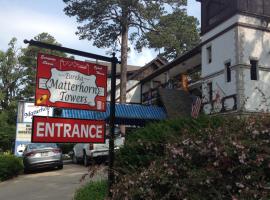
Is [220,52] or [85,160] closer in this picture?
[85,160]

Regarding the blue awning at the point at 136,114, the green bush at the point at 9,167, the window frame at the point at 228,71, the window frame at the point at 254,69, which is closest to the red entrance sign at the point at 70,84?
the green bush at the point at 9,167

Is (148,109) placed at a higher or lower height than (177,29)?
lower

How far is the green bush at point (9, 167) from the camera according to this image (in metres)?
18.3

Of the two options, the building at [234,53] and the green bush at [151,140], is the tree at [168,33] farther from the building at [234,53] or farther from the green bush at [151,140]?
the green bush at [151,140]

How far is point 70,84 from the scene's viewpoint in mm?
7684

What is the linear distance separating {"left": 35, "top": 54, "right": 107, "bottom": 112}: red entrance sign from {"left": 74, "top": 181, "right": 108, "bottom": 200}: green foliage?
99.4 inches

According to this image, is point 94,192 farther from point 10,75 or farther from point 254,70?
point 10,75

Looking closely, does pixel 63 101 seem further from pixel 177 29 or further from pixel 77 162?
pixel 177 29

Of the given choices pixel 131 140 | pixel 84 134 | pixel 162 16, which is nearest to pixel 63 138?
pixel 84 134

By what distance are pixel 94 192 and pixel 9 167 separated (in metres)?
9.74

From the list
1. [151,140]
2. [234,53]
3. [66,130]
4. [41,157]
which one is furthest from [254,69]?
[151,140]

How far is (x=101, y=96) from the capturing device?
26.8ft

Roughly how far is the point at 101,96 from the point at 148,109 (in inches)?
972

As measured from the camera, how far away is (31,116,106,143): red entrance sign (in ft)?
23.7
